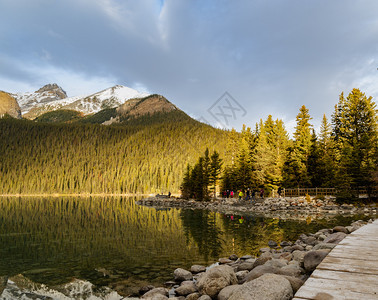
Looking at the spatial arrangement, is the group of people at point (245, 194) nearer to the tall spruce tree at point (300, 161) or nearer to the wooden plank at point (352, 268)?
the tall spruce tree at point (300, 161)

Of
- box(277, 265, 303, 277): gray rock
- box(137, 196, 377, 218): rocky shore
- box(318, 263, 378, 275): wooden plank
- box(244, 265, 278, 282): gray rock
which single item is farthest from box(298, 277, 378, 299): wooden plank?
box(137, 196, 377, 218): rocky shore

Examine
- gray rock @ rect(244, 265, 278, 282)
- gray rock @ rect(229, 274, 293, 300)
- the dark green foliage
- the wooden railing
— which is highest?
the dark green foliage

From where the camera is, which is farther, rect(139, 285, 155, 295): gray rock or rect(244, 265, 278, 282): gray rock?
rect(139, 285, 155, 295): gray rock

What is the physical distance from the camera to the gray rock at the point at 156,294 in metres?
7.40

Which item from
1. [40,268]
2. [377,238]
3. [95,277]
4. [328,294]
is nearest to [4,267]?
[40,268]

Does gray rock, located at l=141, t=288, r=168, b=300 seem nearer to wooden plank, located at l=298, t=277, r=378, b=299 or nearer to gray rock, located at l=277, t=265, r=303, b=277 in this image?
gray rock, located at l=277, t=265, r=303, b=277

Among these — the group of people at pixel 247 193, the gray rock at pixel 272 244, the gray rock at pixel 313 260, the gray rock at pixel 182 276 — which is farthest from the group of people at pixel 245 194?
the gray rock at pixel 313 260

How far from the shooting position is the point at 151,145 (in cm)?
15500

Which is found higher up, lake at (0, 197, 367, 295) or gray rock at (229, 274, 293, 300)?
gray rock at (229, 274, 293, 300)

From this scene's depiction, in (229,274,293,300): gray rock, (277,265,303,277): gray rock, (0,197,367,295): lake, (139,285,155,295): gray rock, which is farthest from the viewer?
(0,197,367,295): lake

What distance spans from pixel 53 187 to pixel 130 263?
144 m

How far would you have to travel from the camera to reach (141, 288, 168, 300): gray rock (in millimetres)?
7402

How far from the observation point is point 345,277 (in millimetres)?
4301

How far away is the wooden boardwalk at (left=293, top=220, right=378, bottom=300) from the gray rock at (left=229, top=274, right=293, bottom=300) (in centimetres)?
66
